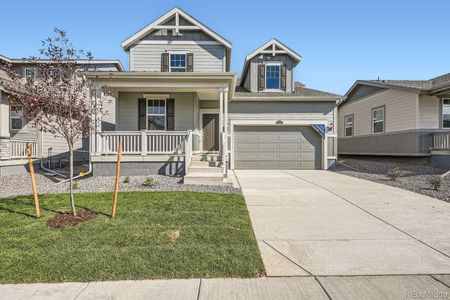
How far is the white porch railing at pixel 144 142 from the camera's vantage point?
10648 mm


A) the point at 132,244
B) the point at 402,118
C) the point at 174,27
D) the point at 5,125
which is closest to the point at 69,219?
the point at 132,244

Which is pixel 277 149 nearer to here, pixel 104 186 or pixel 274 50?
pixel 274 50

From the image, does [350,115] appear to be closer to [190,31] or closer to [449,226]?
[190,31]

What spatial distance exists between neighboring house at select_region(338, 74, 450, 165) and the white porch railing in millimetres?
11605

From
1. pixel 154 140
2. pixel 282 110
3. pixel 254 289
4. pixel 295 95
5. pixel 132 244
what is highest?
pixel 295 95

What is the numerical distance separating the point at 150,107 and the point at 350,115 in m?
14.9

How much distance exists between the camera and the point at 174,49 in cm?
1442

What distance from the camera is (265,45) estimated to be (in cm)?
1599

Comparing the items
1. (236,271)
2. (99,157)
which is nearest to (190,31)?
(99,157)

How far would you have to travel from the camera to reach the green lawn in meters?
3.35

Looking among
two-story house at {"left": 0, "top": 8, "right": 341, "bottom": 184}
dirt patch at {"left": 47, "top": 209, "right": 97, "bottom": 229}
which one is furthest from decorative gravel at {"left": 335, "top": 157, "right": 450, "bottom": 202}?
dirt patch at {"left": 47, "top": 209, "right": 97, "bottom": 229}

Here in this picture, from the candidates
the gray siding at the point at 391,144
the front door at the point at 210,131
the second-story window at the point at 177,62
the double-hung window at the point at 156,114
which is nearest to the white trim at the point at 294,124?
the front door at the point at 210,131

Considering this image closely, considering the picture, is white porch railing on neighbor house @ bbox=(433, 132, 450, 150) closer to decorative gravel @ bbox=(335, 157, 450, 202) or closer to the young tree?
decorative gravel @ bbox=(335, 157, 450, 202)

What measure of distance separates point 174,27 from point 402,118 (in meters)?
13.1
